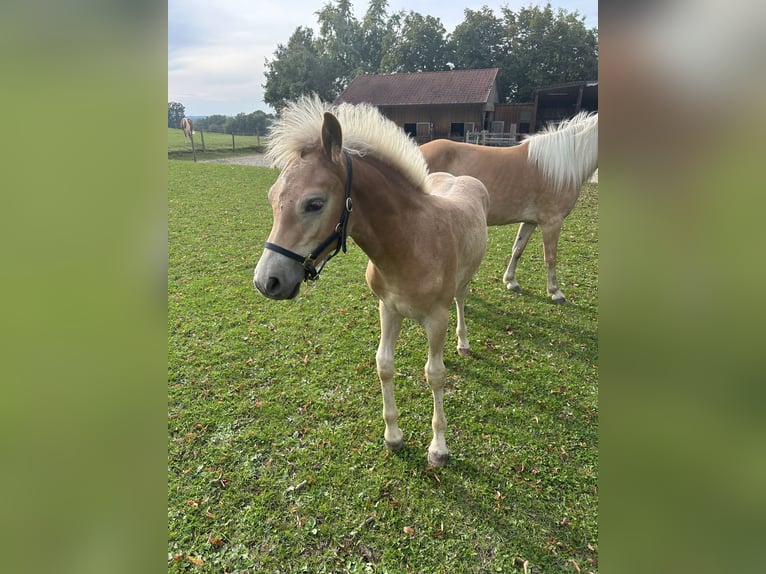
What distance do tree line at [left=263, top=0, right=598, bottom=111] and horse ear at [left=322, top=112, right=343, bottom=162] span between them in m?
40.1

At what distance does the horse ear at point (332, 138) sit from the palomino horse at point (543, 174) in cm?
404

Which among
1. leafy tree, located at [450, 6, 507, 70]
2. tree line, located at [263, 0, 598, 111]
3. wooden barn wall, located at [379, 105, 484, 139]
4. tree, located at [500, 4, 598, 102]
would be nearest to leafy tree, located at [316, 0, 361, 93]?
tree line, located at [263, 0, 598, 111]

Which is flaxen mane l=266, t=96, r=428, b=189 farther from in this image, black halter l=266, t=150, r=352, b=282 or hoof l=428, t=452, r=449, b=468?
hoof l=428, t=452, r=449, b=468

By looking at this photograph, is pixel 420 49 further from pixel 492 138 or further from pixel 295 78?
pixel 492 138

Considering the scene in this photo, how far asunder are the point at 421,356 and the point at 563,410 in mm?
1585

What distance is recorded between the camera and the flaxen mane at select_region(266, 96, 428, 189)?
7.64 ft

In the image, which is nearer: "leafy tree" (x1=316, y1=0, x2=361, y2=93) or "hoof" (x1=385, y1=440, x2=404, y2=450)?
"hoof" (x1=385, y1=440, x2=404, y2=450)

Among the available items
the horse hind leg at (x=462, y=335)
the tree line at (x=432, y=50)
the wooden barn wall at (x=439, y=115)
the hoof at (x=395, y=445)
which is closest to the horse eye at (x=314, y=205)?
the hoof at (x=395, y=445)

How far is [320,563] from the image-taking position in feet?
8.19

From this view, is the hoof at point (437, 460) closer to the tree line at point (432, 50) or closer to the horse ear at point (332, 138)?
the horse ear at point (332, 138)

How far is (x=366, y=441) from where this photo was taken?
342 centimetres

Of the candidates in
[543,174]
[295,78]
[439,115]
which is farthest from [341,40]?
[543,174]
